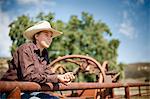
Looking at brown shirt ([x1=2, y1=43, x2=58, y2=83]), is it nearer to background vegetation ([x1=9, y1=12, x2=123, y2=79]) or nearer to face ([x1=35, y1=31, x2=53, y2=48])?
face ([x1=35, y1=31, x2=53, y2=48])

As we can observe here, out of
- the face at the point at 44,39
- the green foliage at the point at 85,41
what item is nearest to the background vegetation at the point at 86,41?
the green foliage at the point at 85,41

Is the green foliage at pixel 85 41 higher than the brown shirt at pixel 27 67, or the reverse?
the green foliage at pixel 85 41

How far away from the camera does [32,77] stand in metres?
1.61

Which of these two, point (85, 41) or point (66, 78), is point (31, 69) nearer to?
point (66, 78)

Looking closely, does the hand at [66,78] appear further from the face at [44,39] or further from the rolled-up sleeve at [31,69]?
the face at [44,39]

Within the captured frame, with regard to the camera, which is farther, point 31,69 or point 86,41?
point 86,41

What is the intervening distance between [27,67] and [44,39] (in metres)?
0.36

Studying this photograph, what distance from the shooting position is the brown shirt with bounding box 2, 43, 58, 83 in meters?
1.63

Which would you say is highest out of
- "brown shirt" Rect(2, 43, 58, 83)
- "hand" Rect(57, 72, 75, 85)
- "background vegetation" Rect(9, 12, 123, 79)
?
"background vegetation" Rect(9, 12, 123, 79)

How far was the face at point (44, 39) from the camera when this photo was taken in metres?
1.96

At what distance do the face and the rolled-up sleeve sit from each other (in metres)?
0.20

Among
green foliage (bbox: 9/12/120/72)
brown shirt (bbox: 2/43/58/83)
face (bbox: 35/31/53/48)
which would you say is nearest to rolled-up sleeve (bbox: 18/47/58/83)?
brown shirt (bbox: 2/43/58/83)

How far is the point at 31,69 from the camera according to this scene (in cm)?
167

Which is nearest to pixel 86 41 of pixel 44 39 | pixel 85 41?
pixel 85 41
